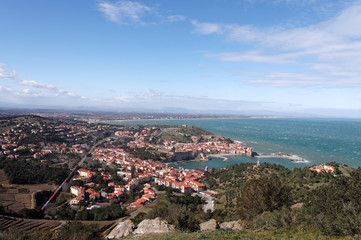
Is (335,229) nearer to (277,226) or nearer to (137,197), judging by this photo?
(277,226)

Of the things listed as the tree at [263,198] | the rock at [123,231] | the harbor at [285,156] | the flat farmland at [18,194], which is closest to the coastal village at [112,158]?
the harbor at [285,156]

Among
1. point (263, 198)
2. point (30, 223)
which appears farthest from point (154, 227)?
point (30, 223)

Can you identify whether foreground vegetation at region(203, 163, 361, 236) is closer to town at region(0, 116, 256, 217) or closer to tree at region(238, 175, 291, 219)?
tree at region(238, 175, 291, 219)

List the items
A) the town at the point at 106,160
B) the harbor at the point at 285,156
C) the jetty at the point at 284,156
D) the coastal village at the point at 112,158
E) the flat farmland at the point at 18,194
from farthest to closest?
1. the jetty at the point at 284,156
2. the harbor at the point at 285,156
3. the coastal village at the point at 112,158
4. the town at the point at 106,160
5. the flat farmland at the point at 18,194

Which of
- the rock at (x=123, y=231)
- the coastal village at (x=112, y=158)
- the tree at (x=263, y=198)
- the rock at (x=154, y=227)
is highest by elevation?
the tree at (x=263, y=198)

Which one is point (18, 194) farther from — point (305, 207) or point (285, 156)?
point (285, 156)

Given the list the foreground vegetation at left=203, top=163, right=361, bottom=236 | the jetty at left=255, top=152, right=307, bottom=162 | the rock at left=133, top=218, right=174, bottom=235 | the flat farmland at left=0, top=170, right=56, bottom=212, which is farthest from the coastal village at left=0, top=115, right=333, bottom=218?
the foreground vegetation at left=203, top=163, right=361, bottom=236

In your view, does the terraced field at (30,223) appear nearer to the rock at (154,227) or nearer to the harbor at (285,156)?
the rock at (154,227)

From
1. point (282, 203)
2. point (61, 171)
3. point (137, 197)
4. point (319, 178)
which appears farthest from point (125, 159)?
point (282, 203)

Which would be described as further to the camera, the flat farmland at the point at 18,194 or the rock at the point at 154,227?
the flat farmland at the point at 18,194
